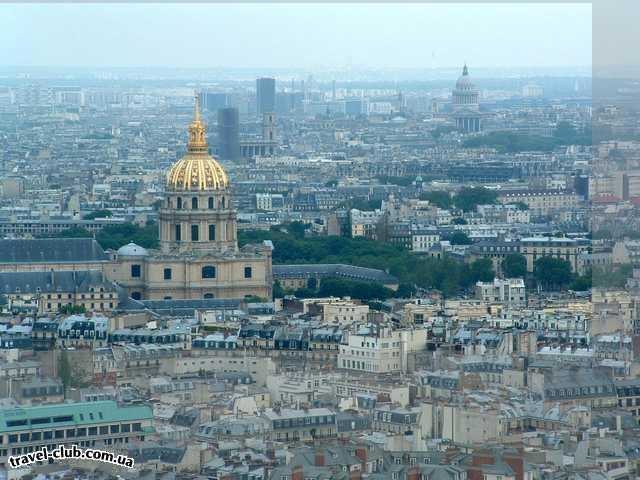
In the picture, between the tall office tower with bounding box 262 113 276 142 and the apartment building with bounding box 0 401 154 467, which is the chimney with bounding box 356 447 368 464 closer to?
the apartment building with bounding box 0 401 154 467

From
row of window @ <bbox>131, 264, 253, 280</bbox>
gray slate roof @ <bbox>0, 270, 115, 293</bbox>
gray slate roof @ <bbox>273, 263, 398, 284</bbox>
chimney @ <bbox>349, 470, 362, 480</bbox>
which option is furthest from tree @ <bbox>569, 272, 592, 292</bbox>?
chimney @ <bbox>349, 470, 362, 480</bbox>

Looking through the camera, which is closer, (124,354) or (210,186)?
(124,354)

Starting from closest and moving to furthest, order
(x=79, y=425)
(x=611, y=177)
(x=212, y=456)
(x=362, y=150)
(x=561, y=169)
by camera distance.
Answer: (x=212, y=456)
(x=79, y=425)
(x=611, y=177)
(x=561, y=169)
(x=362, y=150)

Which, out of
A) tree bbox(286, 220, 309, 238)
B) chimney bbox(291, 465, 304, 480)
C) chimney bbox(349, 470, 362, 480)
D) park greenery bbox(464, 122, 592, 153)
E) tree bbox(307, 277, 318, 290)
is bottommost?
park greenery bbox(464, 122, 592, 153)

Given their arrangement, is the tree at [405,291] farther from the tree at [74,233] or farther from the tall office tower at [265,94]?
the tall office tower at [265,94]

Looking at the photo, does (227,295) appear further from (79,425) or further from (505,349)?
(79,425)

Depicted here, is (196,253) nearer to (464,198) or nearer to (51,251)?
(51,251)

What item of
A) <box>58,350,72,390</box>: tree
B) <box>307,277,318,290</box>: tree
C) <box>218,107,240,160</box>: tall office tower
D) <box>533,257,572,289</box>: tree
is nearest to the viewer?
<box>58,350,72,390</box>: tree

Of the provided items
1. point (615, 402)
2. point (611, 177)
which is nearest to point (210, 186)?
point (611, 177)

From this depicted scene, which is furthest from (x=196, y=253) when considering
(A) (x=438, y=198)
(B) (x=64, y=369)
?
(A) (x=438, y=198)
